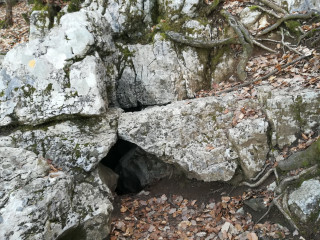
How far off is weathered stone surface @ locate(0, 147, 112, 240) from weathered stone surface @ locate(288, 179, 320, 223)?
128 inches

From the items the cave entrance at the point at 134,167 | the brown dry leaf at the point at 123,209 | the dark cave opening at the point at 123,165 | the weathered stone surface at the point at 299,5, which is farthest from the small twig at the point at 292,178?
the weathered stone surface at the point at 299,5

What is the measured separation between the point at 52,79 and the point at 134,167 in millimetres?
3178

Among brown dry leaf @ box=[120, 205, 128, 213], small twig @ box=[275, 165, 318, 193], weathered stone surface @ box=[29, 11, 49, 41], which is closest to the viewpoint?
small twig @ box=[275, 165, 318, 193]

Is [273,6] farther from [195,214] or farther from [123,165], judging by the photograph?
[123,165]

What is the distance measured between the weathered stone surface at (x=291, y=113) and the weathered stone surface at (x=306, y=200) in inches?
38.3

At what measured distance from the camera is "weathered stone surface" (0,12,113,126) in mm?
5770

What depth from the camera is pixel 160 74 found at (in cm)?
727

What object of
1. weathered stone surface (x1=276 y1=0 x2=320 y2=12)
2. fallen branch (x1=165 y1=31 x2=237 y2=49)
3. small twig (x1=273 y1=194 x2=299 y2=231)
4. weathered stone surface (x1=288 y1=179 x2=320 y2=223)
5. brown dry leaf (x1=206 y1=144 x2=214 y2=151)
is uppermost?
weathered stone surface (x1=276 y1=0 x2=320 y2=12)

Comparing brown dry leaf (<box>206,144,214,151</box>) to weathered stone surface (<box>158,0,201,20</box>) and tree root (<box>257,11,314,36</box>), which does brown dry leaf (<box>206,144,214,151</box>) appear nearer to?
tree root (<box>257,11,314,36</box>)

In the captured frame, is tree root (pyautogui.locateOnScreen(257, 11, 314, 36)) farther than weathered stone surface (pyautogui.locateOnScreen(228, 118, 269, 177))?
Yes

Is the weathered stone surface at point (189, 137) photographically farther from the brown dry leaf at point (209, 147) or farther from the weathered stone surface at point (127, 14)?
the weathered stone surface at point (127, 14)

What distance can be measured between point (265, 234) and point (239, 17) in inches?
217

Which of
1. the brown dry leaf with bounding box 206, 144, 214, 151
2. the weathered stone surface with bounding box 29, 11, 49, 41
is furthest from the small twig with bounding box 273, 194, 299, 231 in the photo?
the weathered stone surface with bounding box 29, 11, 49, 41

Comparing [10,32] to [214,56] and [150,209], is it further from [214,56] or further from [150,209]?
[150,209]
